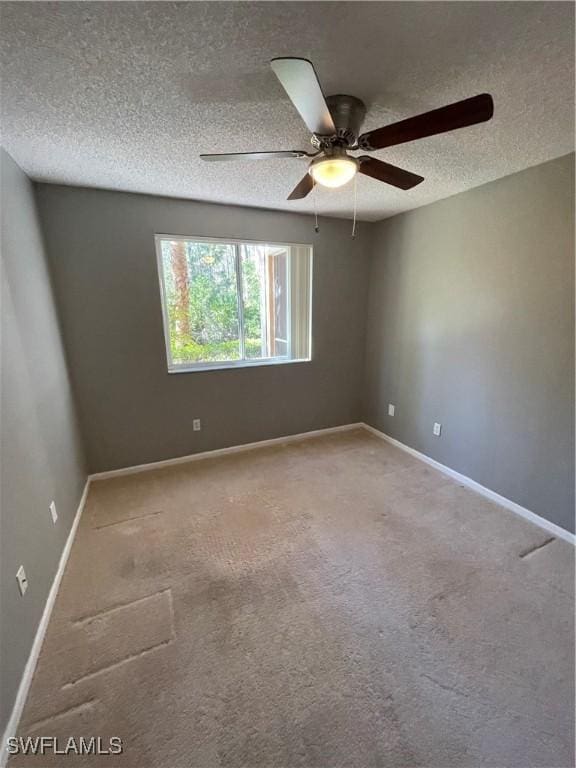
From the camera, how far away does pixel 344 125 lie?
1415mm

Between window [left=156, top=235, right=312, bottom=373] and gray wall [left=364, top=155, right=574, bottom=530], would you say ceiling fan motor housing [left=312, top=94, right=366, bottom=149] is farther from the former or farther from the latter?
window [left=156, top=235, right=312, bottom=373]

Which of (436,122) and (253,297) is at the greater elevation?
(436,122)

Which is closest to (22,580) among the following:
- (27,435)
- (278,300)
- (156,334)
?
(27,435)

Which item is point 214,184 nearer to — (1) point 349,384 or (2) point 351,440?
(1) point 349,384

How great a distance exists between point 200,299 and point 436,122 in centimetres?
235

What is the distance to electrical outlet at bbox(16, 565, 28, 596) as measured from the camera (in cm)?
135

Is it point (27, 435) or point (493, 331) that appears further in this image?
point (493, 331)

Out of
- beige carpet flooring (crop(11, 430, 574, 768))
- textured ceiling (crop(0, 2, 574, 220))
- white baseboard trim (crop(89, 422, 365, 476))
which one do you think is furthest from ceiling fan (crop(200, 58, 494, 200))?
white baseboard trim (crop(89, 422, 365, 476))

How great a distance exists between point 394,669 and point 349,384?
277 cm

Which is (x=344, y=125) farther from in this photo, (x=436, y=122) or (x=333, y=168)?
(x=436, y=122)

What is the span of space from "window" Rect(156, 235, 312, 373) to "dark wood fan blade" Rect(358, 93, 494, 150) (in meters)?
1.95

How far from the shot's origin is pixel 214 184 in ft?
7.75

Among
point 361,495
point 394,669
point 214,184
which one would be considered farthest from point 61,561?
point 214,184

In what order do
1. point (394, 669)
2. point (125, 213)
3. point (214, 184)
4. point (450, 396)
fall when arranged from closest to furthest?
point (394, 669) < point (214, 184) < point (125, 213) < point (450, 396)
